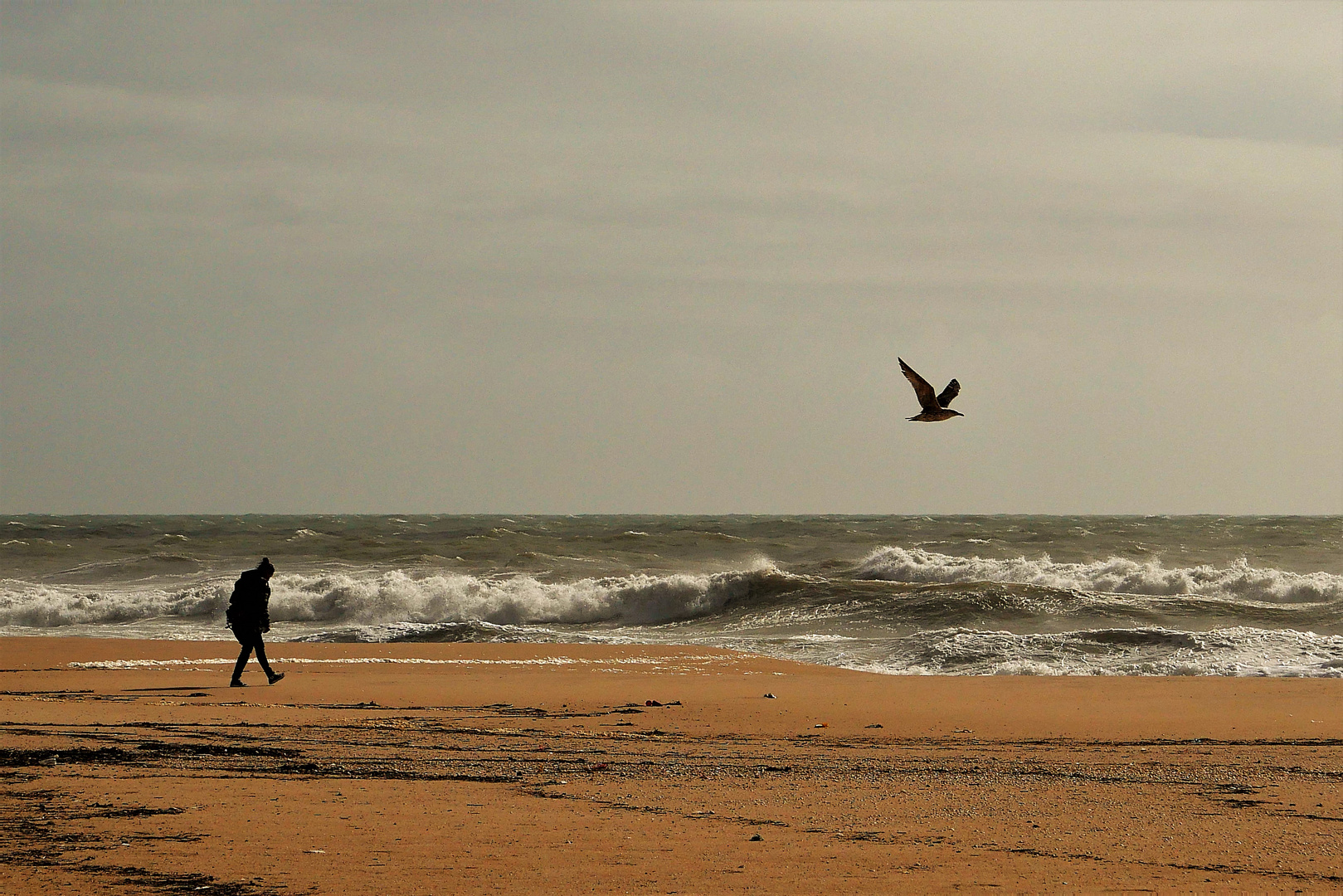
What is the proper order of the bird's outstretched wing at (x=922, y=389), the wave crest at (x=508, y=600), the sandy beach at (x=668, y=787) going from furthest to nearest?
the wave crest at (x=508, y=600) < the bird's outstretched wing at (x=922, y=389) < the sandy beach at (x=668, y=787)

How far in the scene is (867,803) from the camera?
7152 mm

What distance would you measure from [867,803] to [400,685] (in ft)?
25.7

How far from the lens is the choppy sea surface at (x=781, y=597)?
17875 millimetres

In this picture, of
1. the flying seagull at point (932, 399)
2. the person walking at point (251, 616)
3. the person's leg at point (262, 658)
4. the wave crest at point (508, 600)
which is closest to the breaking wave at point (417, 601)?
the wave crest at point (508, 600)

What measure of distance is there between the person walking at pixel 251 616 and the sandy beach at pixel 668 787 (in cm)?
35

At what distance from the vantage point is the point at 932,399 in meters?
12.1

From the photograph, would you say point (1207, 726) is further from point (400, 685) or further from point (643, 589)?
point (643, 589)

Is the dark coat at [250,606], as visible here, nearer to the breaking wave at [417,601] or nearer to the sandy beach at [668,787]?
the sandy beach at [668,787]

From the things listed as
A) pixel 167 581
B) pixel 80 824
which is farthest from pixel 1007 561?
pixel 80 824

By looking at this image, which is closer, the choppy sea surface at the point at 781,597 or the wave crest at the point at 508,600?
the choppy sea surface at the point at 781,597

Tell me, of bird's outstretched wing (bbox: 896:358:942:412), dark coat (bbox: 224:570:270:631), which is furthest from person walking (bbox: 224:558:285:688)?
bird's outstretched wing (bbox: 896:358:942:412)

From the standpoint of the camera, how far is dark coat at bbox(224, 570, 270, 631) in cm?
1367

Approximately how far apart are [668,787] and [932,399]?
582cm

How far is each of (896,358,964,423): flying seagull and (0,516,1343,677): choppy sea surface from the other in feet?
17.0
